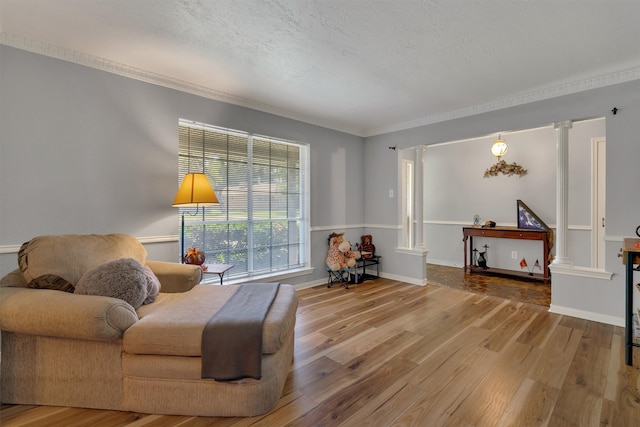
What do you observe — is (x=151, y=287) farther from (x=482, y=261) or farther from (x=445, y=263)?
(x=445, y=263)

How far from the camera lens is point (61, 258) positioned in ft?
6.04

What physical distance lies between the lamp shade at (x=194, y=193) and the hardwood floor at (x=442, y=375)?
1.43 m

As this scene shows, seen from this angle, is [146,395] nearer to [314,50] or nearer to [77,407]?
[77,407]

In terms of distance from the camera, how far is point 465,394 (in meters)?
1.76

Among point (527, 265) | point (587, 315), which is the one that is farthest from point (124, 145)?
point (527, 265)

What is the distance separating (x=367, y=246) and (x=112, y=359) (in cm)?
372

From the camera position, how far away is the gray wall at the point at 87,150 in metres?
2.17

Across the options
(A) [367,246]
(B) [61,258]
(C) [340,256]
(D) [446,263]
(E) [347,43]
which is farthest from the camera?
(D) [446,263]

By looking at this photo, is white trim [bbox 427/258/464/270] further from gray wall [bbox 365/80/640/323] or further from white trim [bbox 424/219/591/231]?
gray wall [bbox 365/80/640/323]

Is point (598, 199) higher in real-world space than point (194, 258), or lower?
higher

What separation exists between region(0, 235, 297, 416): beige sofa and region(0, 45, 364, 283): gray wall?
0.89m

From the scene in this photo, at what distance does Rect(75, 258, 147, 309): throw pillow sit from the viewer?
1.73 m

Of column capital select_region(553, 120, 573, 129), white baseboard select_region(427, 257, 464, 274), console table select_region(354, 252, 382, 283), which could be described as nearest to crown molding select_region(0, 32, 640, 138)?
column capital select_region(553, 120, 573, 129)

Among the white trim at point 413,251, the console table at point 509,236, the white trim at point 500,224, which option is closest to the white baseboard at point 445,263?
the console table at point 509,236
